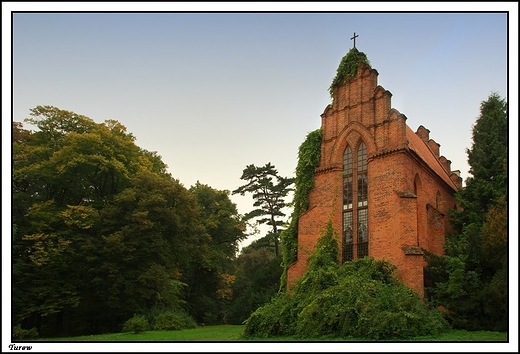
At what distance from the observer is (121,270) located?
2844 centimetres

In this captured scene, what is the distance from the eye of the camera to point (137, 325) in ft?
84.3

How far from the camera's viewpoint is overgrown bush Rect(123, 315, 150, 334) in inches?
1010

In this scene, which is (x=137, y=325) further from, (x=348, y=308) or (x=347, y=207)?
(x=348, y=308)

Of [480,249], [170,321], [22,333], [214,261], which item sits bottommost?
[22,333]

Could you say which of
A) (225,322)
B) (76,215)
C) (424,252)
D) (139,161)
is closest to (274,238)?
(225,322)

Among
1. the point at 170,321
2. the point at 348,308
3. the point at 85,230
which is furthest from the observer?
the point at 85,230

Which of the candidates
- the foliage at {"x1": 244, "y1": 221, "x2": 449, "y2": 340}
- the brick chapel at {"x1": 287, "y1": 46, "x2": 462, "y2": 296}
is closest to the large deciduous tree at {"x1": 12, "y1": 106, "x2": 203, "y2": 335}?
the brick chapel at {"x1": 287, "y1": 46, "x2": 462, "y2": 296}

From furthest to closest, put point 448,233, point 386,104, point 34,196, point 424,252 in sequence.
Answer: point 34,196
point 448,233
point 386,104
point 424,252

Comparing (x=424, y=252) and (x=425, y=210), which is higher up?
(x=425, y=210)

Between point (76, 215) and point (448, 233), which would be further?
point (76, 215)

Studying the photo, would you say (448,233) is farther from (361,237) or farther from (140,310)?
(140,310)

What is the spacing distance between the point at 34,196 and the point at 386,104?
67.6 feet

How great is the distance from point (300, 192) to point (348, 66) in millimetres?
6827

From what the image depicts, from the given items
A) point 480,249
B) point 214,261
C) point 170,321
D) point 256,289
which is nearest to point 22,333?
point 170,321
